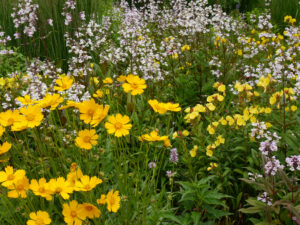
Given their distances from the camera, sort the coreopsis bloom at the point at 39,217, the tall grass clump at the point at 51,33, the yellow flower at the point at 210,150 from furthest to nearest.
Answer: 1. the tall grass clump at the point at 51,33
2. the yellow flower at the point at 210,150
3. the coreopsis bloom at the point at 39,217

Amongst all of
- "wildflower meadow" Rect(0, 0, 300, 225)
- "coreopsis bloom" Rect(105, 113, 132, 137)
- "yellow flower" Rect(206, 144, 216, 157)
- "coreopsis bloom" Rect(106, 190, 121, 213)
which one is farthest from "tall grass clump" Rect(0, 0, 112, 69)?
"coreopsis bloom" Rect(106, 190, 121, 213)

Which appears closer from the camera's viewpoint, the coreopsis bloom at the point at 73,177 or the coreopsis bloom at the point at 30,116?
the coreopsis bloom at the point at 73,177

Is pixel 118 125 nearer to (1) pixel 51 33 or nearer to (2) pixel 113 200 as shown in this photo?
(2) pixel 113 200

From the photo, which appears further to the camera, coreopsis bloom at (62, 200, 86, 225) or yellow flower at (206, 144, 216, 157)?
yellow flower at (206, 144, 216, 157)

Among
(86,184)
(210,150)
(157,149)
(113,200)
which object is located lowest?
(157,149)

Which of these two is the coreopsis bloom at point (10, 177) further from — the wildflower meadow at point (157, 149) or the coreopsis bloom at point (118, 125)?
the coreopsis bloom at point (118, 125)

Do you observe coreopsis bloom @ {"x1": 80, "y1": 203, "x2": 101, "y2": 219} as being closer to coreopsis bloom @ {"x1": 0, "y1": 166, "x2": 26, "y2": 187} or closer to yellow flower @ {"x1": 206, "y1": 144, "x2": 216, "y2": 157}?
coreopsis bloom @ {"x1": 0, "y1": 166, "x2": 26, "y2": 187}

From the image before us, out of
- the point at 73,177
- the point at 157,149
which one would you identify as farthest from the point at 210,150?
the point at 73,177

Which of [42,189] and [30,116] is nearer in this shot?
[42,189]

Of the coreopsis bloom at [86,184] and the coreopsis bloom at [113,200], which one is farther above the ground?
the coreopsis bloom at [86,184]

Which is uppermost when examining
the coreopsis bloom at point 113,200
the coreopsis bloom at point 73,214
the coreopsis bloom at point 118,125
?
the coreopsis bloom at point 118,125

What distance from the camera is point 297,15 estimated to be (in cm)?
637

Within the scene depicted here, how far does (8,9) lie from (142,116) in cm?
342

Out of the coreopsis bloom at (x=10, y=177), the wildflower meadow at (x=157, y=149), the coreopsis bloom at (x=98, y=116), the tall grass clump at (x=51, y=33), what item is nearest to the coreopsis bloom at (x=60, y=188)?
the wildflower meadow at (x=157, y=149)
